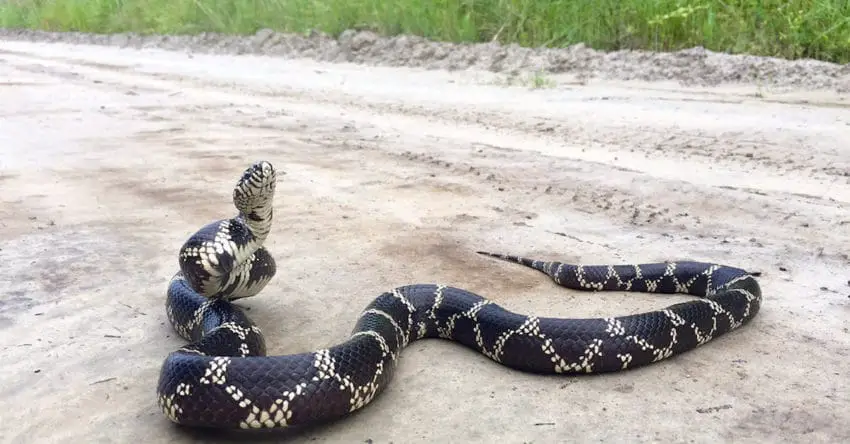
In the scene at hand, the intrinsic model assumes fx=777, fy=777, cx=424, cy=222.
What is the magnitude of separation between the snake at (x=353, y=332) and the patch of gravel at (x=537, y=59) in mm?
6776

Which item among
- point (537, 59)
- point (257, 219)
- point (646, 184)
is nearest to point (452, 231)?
point (646, 184)

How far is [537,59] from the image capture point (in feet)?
46.7

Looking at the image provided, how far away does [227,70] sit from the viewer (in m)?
17.7

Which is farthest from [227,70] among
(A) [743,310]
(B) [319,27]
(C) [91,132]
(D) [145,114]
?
(A) [743,310]

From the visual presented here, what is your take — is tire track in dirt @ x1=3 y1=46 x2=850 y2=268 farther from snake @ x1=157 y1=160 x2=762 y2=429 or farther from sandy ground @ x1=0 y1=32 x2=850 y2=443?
snake @ x1=157 y1=160 x2=762 y2=429

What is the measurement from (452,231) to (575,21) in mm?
8899

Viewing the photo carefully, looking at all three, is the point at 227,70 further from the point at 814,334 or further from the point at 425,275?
the point at 814,334

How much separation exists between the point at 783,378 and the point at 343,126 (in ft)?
26.1

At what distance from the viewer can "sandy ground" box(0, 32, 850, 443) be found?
4.07 meters

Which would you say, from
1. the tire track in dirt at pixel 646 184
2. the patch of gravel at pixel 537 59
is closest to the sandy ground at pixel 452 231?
the tire track in dirt at pixel 646 184

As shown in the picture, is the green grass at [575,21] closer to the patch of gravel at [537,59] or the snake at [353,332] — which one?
the patch of gravel at [537,59]

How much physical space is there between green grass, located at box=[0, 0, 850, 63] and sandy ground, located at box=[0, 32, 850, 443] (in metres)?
1.57

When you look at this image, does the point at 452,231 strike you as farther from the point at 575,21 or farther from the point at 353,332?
the point at 575,21

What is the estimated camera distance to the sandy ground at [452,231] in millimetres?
4070
